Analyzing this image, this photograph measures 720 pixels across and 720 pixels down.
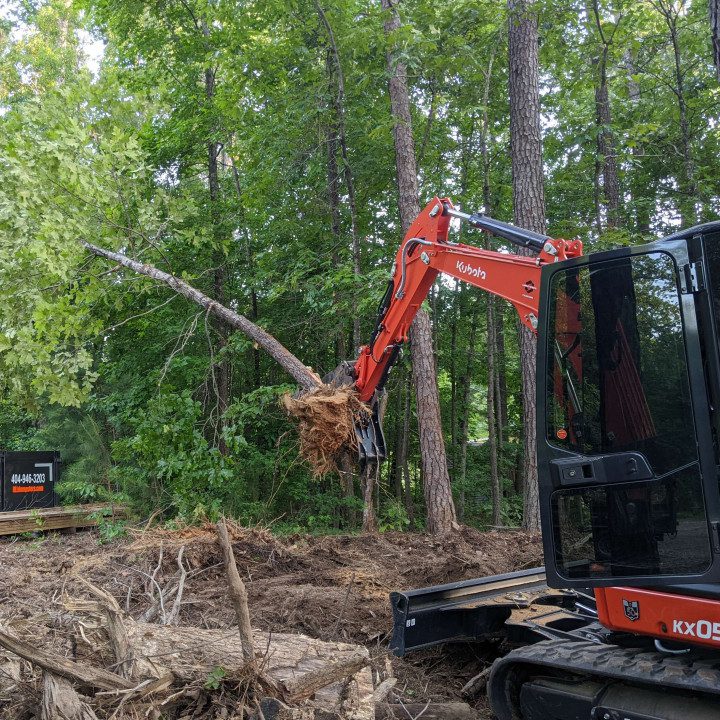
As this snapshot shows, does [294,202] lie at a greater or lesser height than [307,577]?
greater

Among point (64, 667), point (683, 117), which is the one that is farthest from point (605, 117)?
point (64, 667)

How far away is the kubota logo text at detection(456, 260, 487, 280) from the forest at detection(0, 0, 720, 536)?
3169 mm

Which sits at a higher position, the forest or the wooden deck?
the forest

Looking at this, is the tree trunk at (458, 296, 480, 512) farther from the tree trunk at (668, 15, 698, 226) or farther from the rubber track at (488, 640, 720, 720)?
the rubber track at (488, 640, 720, 720)

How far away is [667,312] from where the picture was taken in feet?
9.86

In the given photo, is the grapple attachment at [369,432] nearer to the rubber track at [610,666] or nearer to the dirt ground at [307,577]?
the dirt ground at [307,577]

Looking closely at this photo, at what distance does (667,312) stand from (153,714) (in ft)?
9.60

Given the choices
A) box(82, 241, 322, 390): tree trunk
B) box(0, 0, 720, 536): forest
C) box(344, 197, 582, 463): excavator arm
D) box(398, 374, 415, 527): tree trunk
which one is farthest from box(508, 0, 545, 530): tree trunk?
box(398, 374, 415, 527): tree trunk

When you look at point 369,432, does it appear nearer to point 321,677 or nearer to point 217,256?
point 321,677

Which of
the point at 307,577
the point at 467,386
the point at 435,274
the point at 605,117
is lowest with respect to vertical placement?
the point at 307,577

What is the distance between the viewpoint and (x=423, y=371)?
9930 mm

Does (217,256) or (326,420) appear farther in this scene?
(217,256)

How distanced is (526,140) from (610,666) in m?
6.62

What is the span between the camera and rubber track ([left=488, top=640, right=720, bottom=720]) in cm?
285
